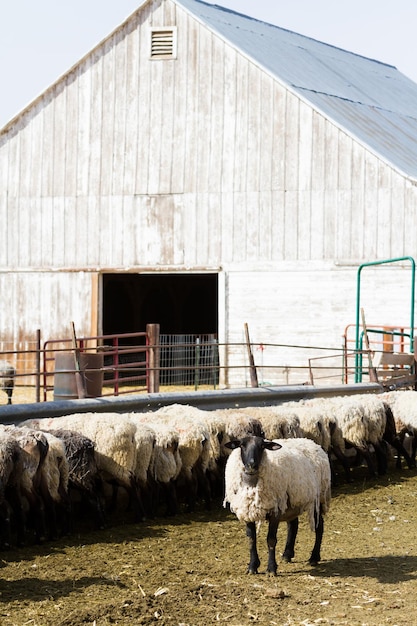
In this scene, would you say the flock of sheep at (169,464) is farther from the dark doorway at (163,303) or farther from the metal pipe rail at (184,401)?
the dark doorway at (163,303)

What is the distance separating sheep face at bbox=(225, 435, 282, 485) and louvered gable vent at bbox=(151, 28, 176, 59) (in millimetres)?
17999

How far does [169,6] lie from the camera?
26.1m

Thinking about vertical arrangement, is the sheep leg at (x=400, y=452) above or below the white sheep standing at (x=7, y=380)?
below

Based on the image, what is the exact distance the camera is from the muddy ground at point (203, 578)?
25.8 feet

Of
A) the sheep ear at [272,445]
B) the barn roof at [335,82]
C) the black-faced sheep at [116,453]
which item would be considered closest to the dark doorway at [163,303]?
the barn roof at [335,82]

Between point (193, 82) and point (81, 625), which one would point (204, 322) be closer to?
point (193, 82)

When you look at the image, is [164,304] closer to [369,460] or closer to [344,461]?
[369,460]

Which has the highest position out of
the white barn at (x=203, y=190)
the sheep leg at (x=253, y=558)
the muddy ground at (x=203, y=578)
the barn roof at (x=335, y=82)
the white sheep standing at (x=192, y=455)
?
the barn roof at (x=335, y=82)

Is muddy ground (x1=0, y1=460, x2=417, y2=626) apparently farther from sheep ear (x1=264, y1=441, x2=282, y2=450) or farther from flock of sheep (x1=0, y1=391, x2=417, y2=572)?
sheep ear (x1=264, y1=441, x2=282, y2=450)

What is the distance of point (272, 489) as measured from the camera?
9328 mm

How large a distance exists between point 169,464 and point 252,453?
2.79 m

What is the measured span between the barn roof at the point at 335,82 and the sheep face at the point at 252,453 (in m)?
15.1

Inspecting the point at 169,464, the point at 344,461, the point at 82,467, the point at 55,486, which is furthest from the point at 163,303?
the point at 55,486

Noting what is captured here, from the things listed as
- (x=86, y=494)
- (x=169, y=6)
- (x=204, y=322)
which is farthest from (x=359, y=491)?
(x=204, y=322)
